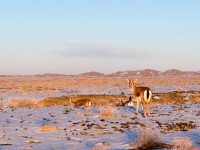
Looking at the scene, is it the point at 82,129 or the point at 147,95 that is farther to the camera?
the point at 147,95

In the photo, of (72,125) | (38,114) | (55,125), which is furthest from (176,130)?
(38,114)

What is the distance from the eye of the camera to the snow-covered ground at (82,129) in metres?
9.48

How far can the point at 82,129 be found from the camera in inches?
470

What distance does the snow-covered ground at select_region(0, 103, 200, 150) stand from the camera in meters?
9.48

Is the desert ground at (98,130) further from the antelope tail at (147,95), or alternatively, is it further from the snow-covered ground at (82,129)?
the antelope tail at (147,95)

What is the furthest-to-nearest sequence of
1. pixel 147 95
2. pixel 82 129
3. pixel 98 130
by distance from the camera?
1. pixel 147 95
2. pixel 82 129
3. pixel 98 130

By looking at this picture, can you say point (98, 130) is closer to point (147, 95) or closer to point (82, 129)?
point (82, 129)

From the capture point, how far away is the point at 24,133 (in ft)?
36.7

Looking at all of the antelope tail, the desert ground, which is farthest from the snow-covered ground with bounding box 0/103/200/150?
the antelope tail

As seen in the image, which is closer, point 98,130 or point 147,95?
point 98,130

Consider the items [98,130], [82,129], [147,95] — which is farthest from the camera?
[147,95]

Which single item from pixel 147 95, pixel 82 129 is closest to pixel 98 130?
pixel 82 129

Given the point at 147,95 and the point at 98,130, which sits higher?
the point at 147,95

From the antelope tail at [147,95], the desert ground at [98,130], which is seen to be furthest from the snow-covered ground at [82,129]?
the antelope tail at [147,95]
